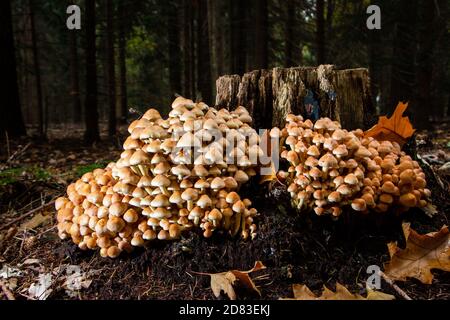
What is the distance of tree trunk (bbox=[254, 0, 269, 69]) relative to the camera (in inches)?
433

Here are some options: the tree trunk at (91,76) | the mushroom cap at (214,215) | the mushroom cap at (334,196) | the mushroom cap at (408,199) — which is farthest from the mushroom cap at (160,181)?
the tree trunk at (91,76)

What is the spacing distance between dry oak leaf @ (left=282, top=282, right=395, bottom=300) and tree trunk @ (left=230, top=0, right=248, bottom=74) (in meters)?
12.7

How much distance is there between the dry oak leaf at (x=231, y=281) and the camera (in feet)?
7.45

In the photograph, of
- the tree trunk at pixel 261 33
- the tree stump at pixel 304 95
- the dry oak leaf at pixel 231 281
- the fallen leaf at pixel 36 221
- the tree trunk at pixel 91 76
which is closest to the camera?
the dry oak leaf at pixel 231 281

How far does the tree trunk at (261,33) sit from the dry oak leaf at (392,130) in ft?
26.6

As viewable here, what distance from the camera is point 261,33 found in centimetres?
1105

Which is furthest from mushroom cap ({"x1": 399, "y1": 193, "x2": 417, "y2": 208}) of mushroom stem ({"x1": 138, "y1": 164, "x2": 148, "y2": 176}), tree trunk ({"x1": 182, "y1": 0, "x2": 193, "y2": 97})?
tree trunk ({"x1": 182, "y1": 0, "x2": 193, "y2": 97})

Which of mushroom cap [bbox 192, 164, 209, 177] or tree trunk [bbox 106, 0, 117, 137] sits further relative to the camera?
tree trunk [bbox 106, 0, 117, 137]

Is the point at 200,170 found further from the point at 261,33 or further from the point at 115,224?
the point at 261,33

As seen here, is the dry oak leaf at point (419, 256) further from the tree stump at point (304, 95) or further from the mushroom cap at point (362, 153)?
the tree stump at point (304, 95)

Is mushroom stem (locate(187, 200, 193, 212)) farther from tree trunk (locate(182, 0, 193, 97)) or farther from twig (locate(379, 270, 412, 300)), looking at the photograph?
tree trunk (locate(182, 0, 193, 97))

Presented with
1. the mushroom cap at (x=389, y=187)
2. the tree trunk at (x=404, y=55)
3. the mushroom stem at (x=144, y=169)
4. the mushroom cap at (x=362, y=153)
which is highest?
the tree trunk at (x=404, y=55)

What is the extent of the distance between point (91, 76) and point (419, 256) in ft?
29.3

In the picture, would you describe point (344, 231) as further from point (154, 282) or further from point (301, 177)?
point (154, 282)
